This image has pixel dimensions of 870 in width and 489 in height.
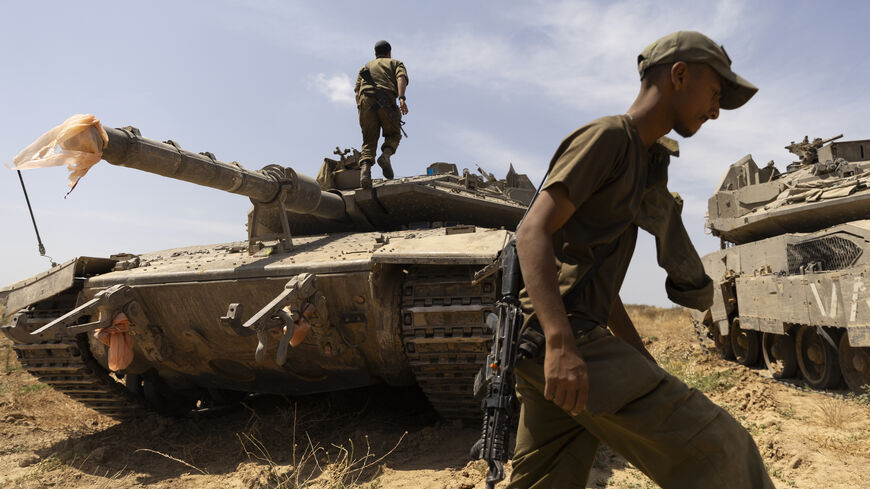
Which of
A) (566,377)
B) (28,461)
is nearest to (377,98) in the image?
(28,461)

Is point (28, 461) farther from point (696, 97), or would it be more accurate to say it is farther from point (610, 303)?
point (696, 97)

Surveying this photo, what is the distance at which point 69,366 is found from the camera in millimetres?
6051

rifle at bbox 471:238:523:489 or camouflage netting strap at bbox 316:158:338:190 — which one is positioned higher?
camouflage netting strap at bbox 316:158:338:190

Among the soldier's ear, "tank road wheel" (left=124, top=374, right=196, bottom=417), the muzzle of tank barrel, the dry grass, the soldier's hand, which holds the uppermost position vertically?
the muzzle of tank barrel

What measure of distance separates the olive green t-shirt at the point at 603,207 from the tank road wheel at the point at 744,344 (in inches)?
361

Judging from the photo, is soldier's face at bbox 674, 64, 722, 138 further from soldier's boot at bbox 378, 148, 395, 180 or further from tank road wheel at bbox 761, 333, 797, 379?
tank road wheel at bbox 761, 333, 797, 379

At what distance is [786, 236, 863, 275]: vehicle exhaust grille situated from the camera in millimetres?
7148

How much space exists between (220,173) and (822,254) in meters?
6.52

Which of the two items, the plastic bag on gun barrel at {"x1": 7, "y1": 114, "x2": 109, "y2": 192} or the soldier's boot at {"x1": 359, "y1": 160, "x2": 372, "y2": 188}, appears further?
the soldier's boot at {"x1": 359, "y1": 160, "x2": 372, "y2": 188}

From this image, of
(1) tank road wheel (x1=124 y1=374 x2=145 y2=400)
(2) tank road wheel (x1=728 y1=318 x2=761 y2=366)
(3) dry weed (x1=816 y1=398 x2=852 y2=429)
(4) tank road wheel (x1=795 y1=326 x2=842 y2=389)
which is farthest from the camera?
(2) tank road wheel (x1=728 y1=318 x2=761 y2=366)

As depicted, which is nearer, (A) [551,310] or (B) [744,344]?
(A) [551,310]

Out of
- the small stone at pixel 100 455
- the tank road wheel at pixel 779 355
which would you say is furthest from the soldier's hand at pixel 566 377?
the tank road wheel at pixel 779 355

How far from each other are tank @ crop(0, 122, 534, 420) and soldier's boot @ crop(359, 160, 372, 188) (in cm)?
10

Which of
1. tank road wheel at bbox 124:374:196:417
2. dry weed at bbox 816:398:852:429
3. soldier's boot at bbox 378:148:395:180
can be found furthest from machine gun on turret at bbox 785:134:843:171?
tank road wheel at bbox 124:374:196:417
